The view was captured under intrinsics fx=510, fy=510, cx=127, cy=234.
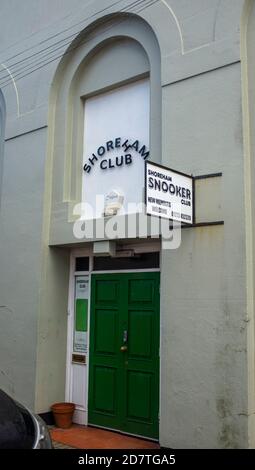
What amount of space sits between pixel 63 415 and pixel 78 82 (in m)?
5.53

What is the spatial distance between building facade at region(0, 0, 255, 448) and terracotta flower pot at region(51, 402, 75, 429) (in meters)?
0.24

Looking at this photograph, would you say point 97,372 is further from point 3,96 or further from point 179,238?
point 3,96

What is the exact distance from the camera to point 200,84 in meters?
6.70

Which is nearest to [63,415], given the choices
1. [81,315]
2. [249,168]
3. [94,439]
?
[94,439]

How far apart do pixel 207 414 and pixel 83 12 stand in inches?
257

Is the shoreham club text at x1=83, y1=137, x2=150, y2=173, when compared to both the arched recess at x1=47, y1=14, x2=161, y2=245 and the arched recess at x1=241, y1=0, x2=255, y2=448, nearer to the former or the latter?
the arched recess at x1=47, y1=14, x2=161, y2=245

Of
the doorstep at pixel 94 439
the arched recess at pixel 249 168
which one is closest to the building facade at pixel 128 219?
the arched recess at pixel 249 168

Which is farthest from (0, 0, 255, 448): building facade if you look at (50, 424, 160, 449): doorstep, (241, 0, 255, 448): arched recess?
(50, 424, 160, 449): doorstep

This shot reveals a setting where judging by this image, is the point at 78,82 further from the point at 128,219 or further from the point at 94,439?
the point at 94,439

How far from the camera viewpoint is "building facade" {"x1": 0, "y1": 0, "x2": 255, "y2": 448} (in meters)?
6.19

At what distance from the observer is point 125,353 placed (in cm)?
768

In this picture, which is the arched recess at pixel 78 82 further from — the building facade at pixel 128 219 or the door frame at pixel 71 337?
the door frame at pixel 71 337
